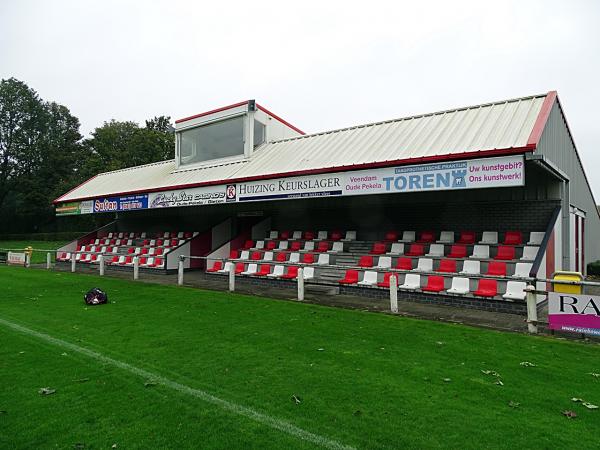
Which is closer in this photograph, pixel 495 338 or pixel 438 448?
pixel 438 448

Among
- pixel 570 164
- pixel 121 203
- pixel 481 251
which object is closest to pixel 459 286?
pixel 481 251

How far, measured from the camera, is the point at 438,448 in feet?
11.1

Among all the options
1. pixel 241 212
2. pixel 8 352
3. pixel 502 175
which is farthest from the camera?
pixel 241 212

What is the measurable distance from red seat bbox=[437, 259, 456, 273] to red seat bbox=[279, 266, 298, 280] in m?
4.94

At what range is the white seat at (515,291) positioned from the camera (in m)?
9.45

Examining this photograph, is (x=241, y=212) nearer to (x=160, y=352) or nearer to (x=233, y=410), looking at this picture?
(x=160, y=352)

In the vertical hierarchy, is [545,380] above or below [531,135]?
below

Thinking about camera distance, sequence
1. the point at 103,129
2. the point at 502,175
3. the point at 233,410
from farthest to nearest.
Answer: the point at 103,129 < the point at 502,175 < the point at 233,410

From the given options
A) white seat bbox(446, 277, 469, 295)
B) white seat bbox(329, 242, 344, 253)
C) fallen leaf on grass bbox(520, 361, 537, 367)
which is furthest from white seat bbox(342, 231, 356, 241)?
fallen leaf on grass bbox(520, 361, 537, 367)

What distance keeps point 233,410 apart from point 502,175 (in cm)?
853

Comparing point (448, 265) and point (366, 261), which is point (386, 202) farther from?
point (448, 265)

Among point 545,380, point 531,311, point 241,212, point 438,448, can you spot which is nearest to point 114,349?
point 438,448

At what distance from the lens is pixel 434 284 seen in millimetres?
11031

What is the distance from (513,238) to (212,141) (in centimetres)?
1414
